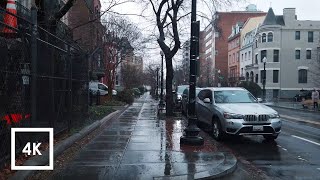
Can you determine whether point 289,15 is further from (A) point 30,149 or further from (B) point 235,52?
(A) point 30,149

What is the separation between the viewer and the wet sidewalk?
7.79 m

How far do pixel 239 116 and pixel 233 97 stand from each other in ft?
6.53

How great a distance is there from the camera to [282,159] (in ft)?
33.3

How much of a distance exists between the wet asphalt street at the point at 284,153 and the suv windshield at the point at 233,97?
1.26m

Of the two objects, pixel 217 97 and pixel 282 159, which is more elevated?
pixel 217 97

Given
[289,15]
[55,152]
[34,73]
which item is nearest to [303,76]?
[289,15]

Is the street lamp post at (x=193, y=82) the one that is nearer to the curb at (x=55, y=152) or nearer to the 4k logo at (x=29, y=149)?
the curb at (x=55, y=152)

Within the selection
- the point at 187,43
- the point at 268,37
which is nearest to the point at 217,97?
the point at 187,43

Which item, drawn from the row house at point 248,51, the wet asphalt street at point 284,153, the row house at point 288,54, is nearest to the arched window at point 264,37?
the row house at point 288,54

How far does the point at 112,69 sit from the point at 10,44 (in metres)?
34.9

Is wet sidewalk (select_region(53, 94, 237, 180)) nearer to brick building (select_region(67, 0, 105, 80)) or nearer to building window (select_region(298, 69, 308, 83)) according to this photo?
brick building (select_region(67, 0, 105, 80))

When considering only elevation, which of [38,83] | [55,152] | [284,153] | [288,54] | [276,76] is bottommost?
[284,153]

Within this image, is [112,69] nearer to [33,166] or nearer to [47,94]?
[47,94]

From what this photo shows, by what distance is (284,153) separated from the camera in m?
11.1
